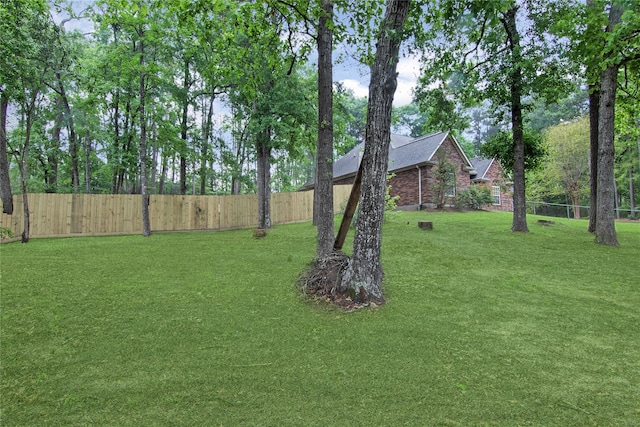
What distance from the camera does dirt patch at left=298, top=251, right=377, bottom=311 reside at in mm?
3703

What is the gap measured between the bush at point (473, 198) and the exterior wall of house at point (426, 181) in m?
0.50

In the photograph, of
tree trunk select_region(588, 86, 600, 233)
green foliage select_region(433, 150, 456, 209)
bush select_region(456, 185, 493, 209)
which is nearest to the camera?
tree trunk select_region(588, 86, 600, 233)

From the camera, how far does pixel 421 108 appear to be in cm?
927

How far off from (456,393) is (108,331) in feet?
10.5

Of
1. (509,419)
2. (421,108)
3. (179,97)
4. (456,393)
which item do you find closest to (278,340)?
(456,393)

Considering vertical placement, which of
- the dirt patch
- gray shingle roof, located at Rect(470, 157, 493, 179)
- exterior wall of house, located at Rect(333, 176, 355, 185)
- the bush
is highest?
gray shingle roof, located at Rect(470, 157, 493, 179)

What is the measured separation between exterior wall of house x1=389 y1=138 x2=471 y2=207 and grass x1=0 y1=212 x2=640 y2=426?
1243cm

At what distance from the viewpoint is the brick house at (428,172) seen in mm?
17438

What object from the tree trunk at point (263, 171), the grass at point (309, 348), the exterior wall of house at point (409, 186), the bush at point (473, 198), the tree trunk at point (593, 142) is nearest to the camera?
the grass at point (309, 348)

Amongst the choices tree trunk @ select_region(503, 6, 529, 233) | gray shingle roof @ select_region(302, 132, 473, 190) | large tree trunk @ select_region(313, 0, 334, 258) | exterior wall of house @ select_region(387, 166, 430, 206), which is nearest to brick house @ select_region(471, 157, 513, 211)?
gray shingle roof @ select_region(302, 132, 473, 190)

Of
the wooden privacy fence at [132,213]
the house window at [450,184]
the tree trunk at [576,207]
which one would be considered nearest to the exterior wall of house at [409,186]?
the house window at [450,184]

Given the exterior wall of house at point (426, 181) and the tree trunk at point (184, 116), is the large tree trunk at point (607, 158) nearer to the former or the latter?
the exterior wall of house at point (426, 181)

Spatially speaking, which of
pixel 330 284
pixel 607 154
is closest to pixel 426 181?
pixel 607 154

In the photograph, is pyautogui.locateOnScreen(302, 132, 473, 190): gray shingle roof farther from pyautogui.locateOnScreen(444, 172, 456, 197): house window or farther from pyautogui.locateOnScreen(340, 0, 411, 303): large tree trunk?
pyautogui.locateOnScreen(340, 0, 411, 303): large tree trunk
